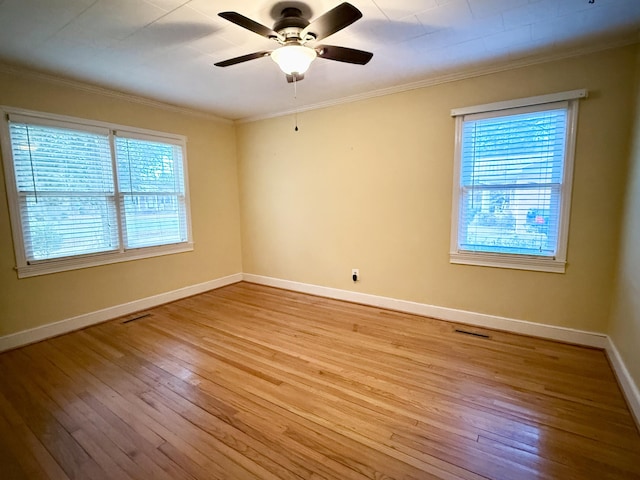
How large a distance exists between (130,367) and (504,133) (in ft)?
12.9

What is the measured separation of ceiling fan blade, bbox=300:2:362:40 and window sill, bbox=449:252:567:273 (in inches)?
95.5

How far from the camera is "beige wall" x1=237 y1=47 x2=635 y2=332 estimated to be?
2.55 meters

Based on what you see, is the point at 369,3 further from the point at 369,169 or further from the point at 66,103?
the point at 66,103

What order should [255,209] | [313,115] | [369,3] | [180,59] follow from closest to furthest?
[369,3], [180,59], [313,115], [255,209]

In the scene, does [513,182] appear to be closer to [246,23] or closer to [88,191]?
[246,23]

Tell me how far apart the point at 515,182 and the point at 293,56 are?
7.57ft

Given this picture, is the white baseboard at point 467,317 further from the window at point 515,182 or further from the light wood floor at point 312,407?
the window at point 515,182

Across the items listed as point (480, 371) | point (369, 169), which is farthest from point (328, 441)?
point (369, 169)

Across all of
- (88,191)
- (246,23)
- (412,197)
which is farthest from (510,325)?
(88,191)

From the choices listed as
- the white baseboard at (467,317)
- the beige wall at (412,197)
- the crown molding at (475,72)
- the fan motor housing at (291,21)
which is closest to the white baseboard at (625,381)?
the white baseboard at (467,317)

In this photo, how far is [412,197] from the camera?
3418mm

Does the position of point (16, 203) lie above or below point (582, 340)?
above

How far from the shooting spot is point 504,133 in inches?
113

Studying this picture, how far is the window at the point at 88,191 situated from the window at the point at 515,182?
3.54 metres
